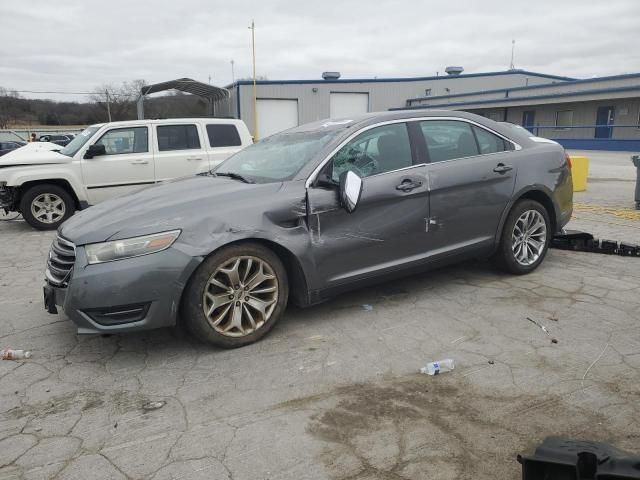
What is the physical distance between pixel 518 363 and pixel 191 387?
208 centimetres

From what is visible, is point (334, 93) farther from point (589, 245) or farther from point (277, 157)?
point (277, 157)

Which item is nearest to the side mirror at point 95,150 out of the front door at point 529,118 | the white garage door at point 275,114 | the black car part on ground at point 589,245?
the black car part on ground at point 589,245

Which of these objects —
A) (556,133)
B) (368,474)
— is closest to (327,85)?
(556,133)

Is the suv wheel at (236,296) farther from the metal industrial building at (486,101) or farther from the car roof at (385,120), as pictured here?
the metal industrial building at (486,101)

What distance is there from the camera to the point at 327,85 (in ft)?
125

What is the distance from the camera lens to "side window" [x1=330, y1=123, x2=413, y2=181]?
4.04 metres

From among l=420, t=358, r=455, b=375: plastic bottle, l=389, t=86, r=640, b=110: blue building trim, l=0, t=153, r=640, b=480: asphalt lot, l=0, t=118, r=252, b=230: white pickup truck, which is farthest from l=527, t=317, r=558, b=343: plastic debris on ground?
l=389, t=86, r=640, b=110: blue building trim

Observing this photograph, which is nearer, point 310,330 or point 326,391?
point 326,391

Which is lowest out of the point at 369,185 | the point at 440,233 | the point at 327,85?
the point at 440,233

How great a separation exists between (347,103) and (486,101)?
33.2 feet

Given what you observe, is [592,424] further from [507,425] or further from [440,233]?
[440,233]

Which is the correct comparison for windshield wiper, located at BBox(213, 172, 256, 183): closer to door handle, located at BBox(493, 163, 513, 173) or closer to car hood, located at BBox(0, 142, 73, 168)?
door handle, located at BBox(493, 163, 513, 173)

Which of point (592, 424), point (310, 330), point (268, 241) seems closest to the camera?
point (592, 424)

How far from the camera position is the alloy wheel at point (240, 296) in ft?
11.5
